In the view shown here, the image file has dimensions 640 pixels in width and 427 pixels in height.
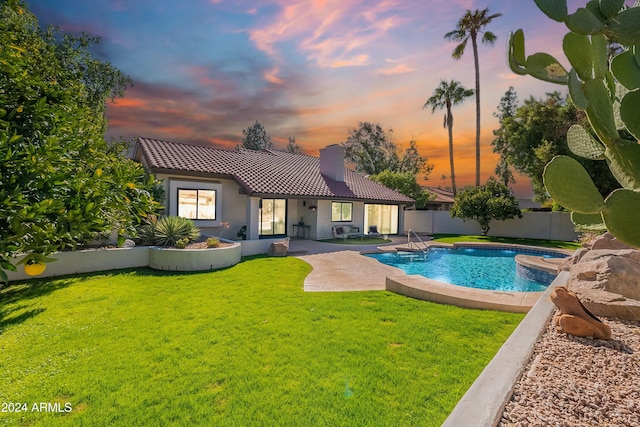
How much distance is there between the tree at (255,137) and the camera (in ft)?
189

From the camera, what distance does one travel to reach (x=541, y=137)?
2197 centimetres

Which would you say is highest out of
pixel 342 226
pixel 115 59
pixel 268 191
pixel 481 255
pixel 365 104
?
pixel 115 59

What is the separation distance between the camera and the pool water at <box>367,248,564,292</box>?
1059cm

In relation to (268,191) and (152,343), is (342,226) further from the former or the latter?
(152,343)

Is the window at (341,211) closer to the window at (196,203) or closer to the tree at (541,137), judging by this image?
the window at (196,203)

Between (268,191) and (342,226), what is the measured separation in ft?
22.1


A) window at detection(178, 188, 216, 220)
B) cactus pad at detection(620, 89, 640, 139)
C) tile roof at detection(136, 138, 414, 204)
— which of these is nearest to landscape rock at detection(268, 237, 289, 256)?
tile roof at detection(136, 138, 414, 204)

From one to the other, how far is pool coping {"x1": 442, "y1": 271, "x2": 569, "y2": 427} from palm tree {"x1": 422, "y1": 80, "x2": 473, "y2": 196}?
28011 mm

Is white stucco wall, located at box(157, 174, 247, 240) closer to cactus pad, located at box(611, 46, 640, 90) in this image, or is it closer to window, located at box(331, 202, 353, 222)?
window, located at box(331, 202, 353, 222)

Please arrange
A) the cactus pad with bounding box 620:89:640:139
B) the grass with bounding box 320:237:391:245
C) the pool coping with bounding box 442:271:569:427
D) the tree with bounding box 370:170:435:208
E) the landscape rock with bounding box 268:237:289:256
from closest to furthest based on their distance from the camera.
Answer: the cactus pad with bounding box 620:89:640:139, the pool coping with bounding box 442:271:569:427, the landscape rock with bounding box 268:237:289:256, the grass with bounding box 320:237:391:245, the tree with bounding box 370:170:435:208

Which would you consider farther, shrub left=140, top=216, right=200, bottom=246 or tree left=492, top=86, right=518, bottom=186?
tree left=492, top=86, right=518, bottom=186

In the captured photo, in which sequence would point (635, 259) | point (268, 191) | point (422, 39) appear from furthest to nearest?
point (268, 191), point (422, 39), point (635, 259)

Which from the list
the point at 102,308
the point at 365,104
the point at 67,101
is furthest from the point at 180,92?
the point at 67,101

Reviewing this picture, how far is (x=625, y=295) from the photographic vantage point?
5.89 m
